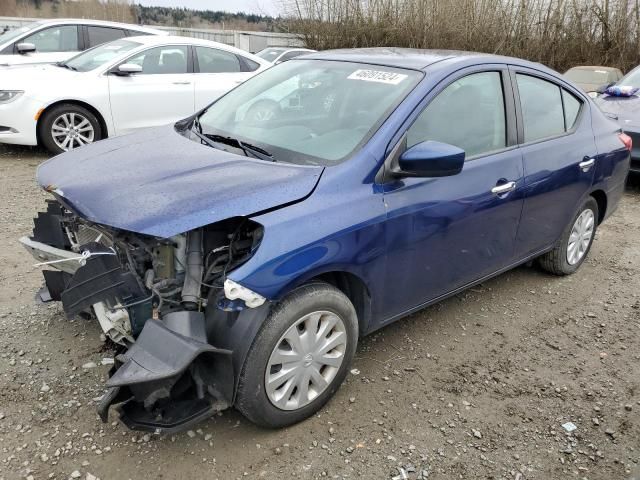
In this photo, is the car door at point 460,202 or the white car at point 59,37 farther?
the white car at point 59,37

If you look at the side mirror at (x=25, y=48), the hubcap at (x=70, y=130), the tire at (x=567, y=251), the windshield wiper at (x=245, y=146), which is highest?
the side mirror at (x=25, y=48)

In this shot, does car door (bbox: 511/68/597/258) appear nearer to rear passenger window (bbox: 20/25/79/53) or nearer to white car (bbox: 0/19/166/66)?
white car (bbox: 0/19/166/66)

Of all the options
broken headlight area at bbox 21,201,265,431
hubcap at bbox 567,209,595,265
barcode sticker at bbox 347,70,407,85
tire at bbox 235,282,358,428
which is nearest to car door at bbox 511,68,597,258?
hubcap at bbox 567,209,595,265

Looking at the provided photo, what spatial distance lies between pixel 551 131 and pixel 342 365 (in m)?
2.28

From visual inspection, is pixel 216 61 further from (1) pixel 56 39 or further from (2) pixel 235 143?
(2) pixel 235 143

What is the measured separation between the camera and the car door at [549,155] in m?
3.63

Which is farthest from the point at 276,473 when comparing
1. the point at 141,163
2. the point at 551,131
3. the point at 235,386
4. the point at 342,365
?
the point at 551,131

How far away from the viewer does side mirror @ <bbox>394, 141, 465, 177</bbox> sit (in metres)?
2.70

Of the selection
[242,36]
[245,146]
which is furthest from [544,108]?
[242,36]

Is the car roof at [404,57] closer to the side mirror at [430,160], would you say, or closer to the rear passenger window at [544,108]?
the rear passenger window at [544,108]

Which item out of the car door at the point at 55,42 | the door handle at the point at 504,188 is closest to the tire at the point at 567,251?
the door handle at the point at 504,188

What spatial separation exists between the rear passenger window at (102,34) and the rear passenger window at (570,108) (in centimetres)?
763

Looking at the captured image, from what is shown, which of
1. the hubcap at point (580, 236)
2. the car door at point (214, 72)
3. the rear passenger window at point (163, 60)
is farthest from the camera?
the car door at point (214, 72)

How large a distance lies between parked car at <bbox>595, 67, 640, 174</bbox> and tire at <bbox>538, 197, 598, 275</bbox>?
2.70 m
